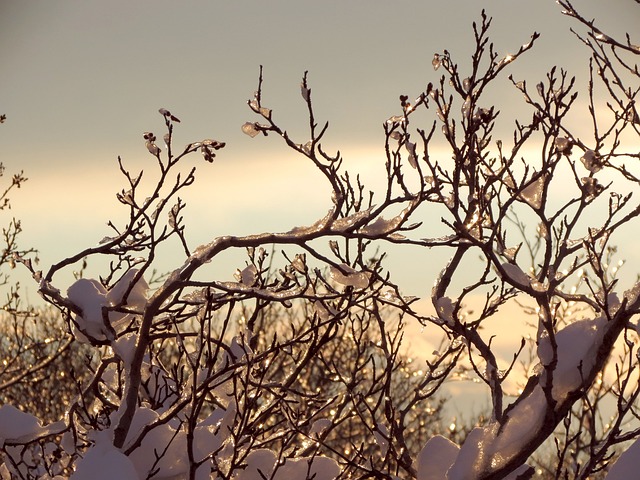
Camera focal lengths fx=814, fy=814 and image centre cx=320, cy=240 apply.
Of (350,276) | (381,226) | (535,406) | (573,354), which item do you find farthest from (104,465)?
(573,354)

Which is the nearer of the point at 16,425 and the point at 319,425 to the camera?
the point at 16,425

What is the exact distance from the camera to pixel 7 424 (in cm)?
550

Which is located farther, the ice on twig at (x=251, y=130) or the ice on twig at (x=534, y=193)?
the ice on twig at (x=251, y=130)

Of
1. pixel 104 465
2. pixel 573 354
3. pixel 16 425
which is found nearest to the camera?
pixel 573 354

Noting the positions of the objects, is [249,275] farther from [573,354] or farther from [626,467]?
[626,467]

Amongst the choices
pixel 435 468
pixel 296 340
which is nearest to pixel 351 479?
pixel 435 468

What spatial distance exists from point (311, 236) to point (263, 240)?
26 cm

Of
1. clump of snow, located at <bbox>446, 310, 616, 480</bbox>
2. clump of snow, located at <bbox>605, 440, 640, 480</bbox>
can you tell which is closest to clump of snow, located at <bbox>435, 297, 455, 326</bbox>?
clump of snow, located at <bbox>446, 310, 616, 480</bbox>

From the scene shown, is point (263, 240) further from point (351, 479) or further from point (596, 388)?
point (596, 388)

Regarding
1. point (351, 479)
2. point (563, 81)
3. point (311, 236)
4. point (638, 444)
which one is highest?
point (563, 81)

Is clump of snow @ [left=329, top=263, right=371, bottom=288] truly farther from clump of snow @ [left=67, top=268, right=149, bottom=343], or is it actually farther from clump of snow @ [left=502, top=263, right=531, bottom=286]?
clump of snow @ [left=67, top=268, right=149, bottom=343]

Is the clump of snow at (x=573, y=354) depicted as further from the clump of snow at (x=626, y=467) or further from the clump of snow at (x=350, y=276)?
the clump of snow at (x=350, y=276)

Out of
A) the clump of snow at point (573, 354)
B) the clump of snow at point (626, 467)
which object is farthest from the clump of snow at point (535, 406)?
the clump of snow at point (626, 467)

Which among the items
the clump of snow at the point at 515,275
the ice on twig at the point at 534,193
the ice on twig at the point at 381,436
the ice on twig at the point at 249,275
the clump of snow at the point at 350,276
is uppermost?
the ice on twig at the point at 249,275
